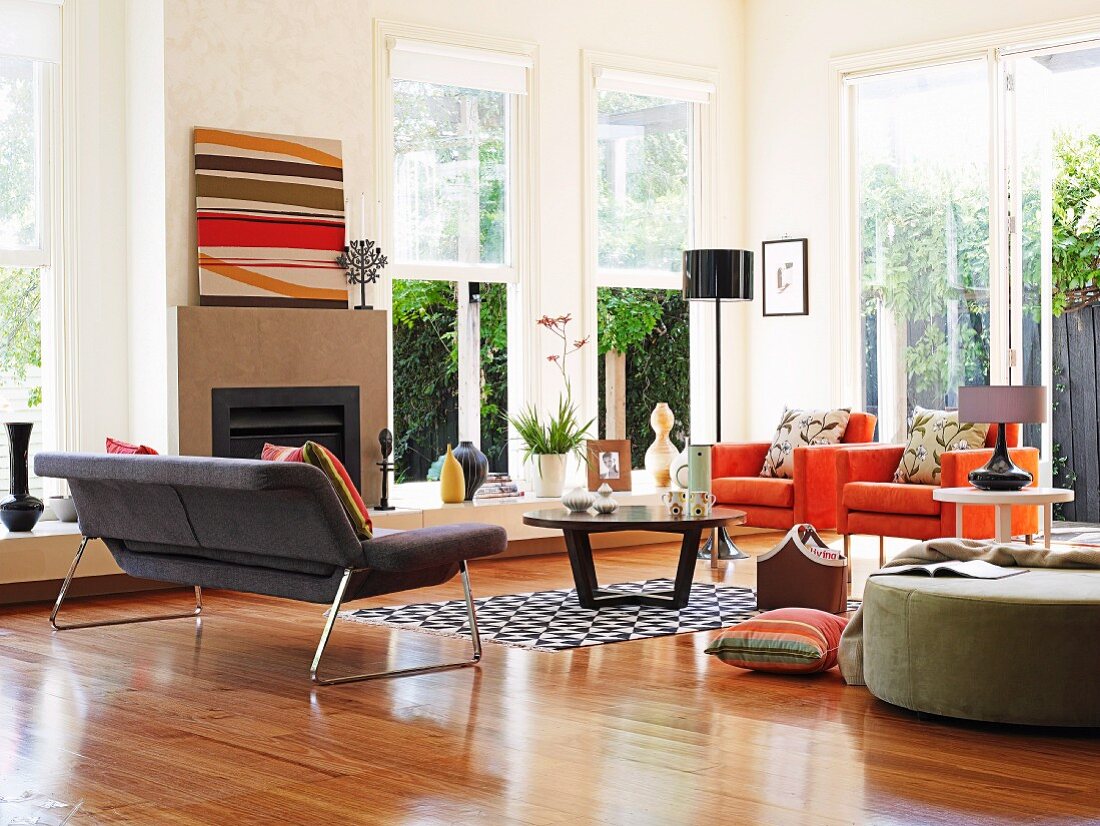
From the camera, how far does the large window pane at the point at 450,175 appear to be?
8.60 meters

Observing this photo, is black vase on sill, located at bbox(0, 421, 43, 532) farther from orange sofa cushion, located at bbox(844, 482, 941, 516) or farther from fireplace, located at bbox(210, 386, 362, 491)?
orange sofa cushion, located at bbox(844, 482, 941, 516)

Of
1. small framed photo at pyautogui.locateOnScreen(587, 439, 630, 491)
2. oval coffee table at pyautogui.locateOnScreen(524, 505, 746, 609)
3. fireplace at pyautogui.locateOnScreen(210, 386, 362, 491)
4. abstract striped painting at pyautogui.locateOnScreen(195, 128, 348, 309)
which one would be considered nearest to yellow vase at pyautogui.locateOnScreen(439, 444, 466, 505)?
fireplace at pyautogui.locateOnScreen(210, 386, 362, 491)

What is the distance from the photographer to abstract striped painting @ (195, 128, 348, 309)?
7.43 meters

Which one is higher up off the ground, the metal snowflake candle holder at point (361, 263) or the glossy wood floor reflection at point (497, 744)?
the metal snowflake candle holder at point (361, 263)

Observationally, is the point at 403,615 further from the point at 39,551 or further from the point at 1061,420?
the point at 1061,420

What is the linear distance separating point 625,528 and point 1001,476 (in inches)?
72.8

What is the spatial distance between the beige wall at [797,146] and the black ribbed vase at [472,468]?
8.64 ft

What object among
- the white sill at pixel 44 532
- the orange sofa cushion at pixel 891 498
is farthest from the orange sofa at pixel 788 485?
the white sill at pixel 44 532

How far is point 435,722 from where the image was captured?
4.25 meters

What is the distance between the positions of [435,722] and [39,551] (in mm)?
3175

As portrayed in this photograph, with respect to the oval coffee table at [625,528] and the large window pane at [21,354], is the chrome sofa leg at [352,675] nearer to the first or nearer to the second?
the oval coffee table at [625,528]

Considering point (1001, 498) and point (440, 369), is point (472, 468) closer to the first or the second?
point (440, 369)

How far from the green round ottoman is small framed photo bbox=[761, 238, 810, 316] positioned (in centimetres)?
571

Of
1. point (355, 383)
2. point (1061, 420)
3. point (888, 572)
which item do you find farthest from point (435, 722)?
point (1061, 420)
